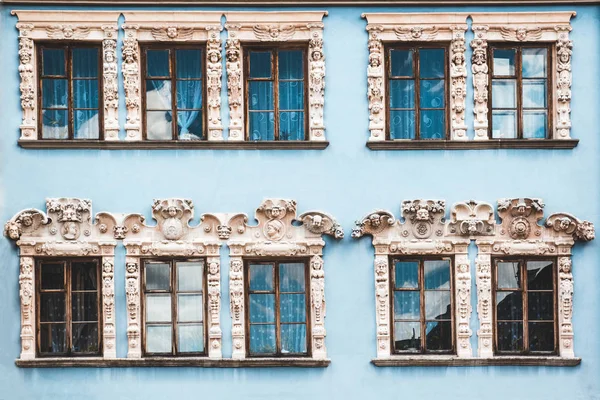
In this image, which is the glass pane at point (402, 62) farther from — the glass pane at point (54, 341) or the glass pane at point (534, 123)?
the glass pane at point (54, 341)

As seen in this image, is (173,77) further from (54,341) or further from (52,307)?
(54,341)

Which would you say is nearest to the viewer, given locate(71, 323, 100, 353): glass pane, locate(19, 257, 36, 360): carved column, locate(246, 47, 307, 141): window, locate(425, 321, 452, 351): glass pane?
locate(19, 257, 36, 360): carved column

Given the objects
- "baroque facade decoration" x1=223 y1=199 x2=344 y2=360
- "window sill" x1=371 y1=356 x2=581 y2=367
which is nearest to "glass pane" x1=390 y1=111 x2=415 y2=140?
"baroque facade decoration" x1=223 y1=199 x2=344 y2=360

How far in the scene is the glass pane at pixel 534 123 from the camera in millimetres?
14125

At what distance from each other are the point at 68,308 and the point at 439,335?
17.2 ft

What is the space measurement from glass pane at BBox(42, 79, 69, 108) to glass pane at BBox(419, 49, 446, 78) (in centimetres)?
509

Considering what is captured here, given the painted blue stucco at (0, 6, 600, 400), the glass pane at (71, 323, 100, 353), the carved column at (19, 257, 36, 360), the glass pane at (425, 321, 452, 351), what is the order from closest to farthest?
the carved column at (19, 257, 36, 360) → the painted blue stucco at (0, 6, 600, 400) → the glass pane at (71, 323, 100, 353) → the glass pane at (425, 321, 452, 351)

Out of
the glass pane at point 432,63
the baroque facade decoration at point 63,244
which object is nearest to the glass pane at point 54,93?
the baroque facade decoration at point 63,244

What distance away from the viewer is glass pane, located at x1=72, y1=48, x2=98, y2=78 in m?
14.0

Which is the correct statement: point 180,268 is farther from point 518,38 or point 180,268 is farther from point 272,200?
point 518,38

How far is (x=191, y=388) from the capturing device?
13.7m

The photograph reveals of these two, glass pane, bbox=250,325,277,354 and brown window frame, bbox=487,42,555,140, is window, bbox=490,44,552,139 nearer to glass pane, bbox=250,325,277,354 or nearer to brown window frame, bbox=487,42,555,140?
brown window frame, bbox=487,42,555,140

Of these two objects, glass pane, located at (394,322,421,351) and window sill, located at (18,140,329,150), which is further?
glass pane, located at (394,322,421,351)

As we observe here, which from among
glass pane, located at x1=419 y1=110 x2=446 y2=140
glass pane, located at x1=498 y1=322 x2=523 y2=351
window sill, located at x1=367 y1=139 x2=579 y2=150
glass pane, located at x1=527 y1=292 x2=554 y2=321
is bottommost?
glass pane, located at x1=498 y1=322 x2=523 y2=351
